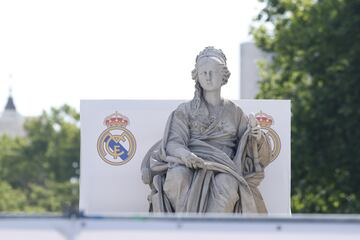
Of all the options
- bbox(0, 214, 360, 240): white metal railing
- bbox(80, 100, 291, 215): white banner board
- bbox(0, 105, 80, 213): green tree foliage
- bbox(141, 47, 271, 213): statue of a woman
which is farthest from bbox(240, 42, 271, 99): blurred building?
bbox(0, 214, 360, 240): white metal railing

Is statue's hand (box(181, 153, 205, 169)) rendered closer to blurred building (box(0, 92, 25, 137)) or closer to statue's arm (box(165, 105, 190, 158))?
statue's arm (box(165, 105, 190, 158))

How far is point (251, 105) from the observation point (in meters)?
17.6

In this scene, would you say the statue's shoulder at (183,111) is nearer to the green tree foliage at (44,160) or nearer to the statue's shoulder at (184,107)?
the statue's shoulder at (184,107)

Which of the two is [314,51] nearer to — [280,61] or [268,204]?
[280,61]

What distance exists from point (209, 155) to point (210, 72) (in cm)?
81

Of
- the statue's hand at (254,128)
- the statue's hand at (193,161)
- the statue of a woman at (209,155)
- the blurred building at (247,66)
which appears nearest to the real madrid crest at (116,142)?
the statue of a woman at (209,155)

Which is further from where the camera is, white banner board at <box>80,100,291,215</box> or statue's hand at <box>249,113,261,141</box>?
white banner board at <box>80,100,291,215</box>

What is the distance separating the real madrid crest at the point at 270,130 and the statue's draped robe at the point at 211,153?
0.87 meters

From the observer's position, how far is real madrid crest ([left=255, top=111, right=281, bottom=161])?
57.4 ft

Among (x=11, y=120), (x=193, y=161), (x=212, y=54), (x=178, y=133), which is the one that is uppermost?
(x=11, y=120)

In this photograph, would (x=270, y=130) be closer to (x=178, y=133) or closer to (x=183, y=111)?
(x=183, y=111)

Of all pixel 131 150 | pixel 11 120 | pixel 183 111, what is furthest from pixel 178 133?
pixel 11 120

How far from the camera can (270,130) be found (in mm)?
17641

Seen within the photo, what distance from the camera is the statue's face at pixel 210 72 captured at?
1638 centimetres
